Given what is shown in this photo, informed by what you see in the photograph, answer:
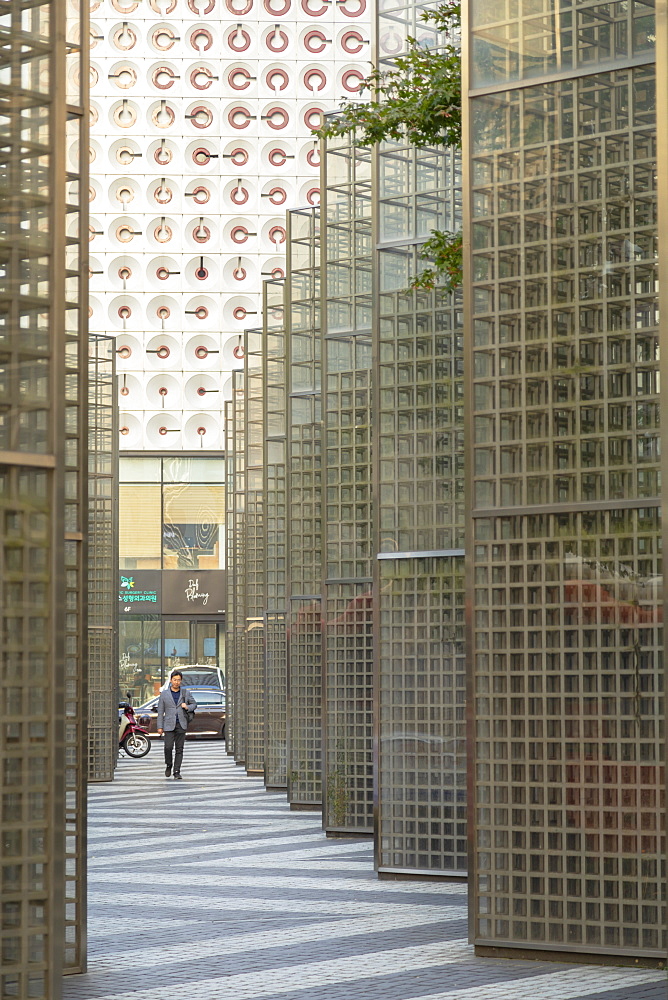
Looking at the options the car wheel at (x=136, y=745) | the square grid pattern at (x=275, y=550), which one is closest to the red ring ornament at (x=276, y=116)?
the car wheel at (x=136, y=745)

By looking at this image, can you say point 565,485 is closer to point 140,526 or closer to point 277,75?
point 140,526

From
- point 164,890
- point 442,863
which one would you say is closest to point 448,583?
point 442,863

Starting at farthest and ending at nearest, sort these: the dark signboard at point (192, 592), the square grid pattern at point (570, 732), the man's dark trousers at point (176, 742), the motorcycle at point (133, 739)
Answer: the dark signboard at point (192, 592) → the motorcycle at point (133, 739) → the man's dark trousers at point (176, 742) → the square grid pattern at point (570, 732)

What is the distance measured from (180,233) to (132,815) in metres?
35.3

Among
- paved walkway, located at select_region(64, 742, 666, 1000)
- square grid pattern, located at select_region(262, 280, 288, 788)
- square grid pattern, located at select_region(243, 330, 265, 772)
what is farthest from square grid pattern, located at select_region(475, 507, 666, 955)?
square grid pattern, located at select_region(243, 330, 265, 772)

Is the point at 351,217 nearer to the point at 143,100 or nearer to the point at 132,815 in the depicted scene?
the point at 132,815

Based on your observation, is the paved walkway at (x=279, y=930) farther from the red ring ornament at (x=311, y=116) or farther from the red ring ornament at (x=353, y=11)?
the red ring ornament at (x=353, y=11)

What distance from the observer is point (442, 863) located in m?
13.7

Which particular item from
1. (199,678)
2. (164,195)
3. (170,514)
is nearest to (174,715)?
(199,678)

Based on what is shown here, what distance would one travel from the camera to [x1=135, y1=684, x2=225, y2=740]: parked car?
4444cm

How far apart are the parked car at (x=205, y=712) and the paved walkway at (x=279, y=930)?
25213mm

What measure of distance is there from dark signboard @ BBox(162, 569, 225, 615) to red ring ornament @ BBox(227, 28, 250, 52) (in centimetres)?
1756

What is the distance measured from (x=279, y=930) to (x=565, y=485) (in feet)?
12.2

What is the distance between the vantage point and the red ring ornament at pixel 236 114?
54.2m
